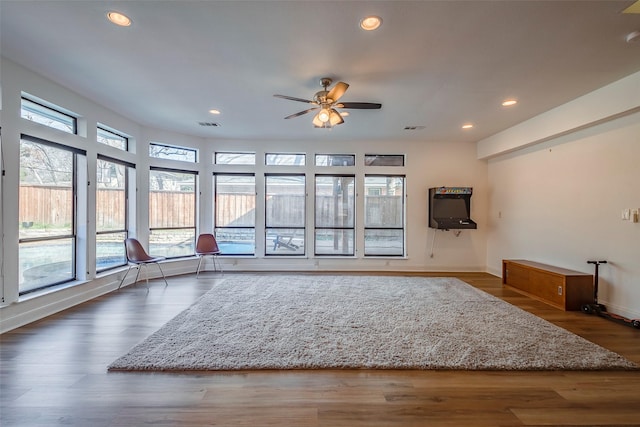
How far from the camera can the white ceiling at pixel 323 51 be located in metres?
2.11

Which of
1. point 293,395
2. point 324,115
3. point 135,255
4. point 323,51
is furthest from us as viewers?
point 135,255

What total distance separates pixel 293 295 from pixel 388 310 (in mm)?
1455

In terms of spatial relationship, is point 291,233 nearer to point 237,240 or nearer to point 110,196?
point 237,240

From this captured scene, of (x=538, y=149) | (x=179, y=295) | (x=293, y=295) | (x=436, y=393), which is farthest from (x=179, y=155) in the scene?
(x=538, y=149)

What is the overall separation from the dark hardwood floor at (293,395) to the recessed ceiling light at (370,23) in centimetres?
288

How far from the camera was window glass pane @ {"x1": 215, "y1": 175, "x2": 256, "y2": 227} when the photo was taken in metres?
6.09

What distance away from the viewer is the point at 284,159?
20.1 feet

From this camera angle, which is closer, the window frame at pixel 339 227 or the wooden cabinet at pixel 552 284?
the wooden cabinet at pixel 552 284

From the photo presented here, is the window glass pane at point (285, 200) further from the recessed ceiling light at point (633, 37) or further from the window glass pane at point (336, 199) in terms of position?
the recessed ceiling light at point (633, 37)

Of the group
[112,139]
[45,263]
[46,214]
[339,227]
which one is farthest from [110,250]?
[339,227]

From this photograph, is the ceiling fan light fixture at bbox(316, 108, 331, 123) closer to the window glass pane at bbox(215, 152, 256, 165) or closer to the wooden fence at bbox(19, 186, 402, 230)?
the wooden fence at bbox(19, 186, 402, 230)

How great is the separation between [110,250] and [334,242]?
4.21 metres

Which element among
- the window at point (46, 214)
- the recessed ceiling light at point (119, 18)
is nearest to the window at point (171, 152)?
the window at point (46, 214)

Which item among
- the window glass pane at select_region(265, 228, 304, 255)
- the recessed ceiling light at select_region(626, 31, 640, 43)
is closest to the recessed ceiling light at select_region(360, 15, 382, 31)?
the recessed ceiling light at select_region(626, 31, 640, 43)
